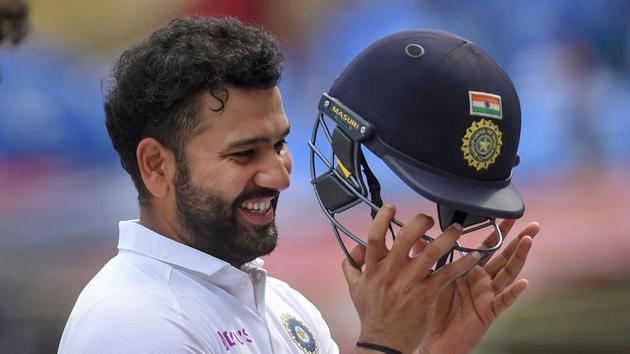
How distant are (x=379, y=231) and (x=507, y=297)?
0.39 metres

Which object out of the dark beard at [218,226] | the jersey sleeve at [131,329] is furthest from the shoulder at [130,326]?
the dark beard at [218,226]

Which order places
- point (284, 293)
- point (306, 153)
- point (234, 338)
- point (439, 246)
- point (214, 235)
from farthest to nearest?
point (306, 153) < point (284, 293) < point (214, 235) < point (234, 338) < point (439, 246)

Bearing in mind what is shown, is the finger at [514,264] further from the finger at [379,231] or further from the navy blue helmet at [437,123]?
the finger at [379,231]

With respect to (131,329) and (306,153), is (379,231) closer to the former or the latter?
(131,329)

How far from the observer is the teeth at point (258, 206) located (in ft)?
5.95

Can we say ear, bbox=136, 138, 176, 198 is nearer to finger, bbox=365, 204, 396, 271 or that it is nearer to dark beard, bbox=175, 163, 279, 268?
dark beard, bbox=175, 163, 279, 268

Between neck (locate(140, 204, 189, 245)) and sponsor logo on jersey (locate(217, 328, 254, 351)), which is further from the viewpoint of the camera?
neck (locate(140, 204, 189, 245))

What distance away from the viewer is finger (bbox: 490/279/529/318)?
6.04 feet

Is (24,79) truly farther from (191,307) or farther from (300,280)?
(191,307)

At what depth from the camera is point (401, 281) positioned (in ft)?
5.32

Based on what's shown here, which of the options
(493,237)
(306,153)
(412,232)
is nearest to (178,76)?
(412,232)

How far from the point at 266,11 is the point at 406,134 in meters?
2.54

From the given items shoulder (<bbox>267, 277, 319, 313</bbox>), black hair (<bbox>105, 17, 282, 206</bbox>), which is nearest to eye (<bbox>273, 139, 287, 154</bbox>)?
black hair (<bbox>105, 17, 282, 206</bbox>)

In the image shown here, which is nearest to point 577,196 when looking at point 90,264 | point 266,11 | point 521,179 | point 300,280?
point 521,179
